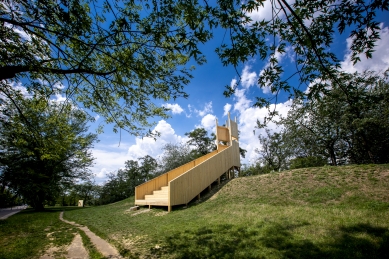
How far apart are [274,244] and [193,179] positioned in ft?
18.5

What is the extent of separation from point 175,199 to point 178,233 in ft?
11.1

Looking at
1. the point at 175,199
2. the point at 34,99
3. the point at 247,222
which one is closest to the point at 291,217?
the point at 247,222

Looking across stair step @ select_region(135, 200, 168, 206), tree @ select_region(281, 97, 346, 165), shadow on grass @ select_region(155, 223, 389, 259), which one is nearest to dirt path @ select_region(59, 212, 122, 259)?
shadow on grass @ select_region(155, 223, 389, 259)

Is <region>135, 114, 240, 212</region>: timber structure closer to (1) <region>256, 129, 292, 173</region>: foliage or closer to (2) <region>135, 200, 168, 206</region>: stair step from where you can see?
(2) <region>135, 200, 168, 206</region>: stair step

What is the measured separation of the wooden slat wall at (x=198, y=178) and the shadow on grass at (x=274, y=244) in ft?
11.9

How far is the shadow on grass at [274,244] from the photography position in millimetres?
2869

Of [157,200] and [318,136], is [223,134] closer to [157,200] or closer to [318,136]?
[157,200]

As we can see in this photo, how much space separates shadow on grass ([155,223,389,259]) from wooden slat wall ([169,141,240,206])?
3.63 metres

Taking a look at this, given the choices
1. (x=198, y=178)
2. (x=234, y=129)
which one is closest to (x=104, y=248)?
(x=198, y=178)

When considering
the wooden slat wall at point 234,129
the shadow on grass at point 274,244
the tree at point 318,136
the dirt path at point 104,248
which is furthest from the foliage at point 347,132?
the dirt path at point 104,248

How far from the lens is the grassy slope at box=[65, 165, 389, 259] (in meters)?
3.12

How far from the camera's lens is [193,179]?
877 centimetres

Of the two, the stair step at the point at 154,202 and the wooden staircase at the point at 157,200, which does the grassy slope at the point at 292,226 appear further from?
the wooden staircase at the point at 157,200

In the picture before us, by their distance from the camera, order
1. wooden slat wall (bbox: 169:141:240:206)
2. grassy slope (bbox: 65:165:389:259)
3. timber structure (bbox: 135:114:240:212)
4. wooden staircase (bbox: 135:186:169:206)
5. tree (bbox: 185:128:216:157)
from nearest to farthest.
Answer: grassy slope (bbox: 65:165:389:259)
wooden slat wall (bbox: 169:141:240:206)
timber structure (bbox: 135:114:240:212)
wooden staircase (bbox: 135:186:169:206)
tree (bbox: 185:128:216:157)
